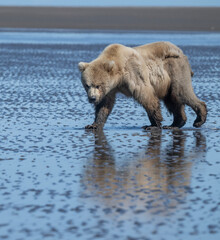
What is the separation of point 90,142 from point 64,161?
1130 millimetres

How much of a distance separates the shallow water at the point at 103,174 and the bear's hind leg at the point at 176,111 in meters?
0.15

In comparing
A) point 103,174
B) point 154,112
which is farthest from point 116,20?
point 103,174

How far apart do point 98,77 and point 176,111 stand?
1.40 m

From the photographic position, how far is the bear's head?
28.1ft

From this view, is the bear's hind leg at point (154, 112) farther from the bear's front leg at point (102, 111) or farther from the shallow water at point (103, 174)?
the bear's front leg at point (102, 111)

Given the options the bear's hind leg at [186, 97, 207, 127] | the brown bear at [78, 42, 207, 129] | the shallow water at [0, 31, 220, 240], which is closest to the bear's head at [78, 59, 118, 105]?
the brown bear at [78, 42, 207, 129]

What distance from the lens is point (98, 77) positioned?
860cm

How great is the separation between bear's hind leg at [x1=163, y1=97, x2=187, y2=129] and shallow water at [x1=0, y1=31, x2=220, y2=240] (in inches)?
6.0

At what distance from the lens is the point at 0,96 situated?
1223cm

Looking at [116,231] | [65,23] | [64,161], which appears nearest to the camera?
[116,231]

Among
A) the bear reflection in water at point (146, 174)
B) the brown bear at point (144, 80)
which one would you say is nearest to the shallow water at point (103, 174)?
the bear reflection in water at point (146, 174)

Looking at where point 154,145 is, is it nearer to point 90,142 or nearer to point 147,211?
point 90,142

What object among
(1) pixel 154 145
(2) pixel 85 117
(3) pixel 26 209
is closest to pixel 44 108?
(2) pixel 85 117

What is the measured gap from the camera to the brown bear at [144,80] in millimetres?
8633
